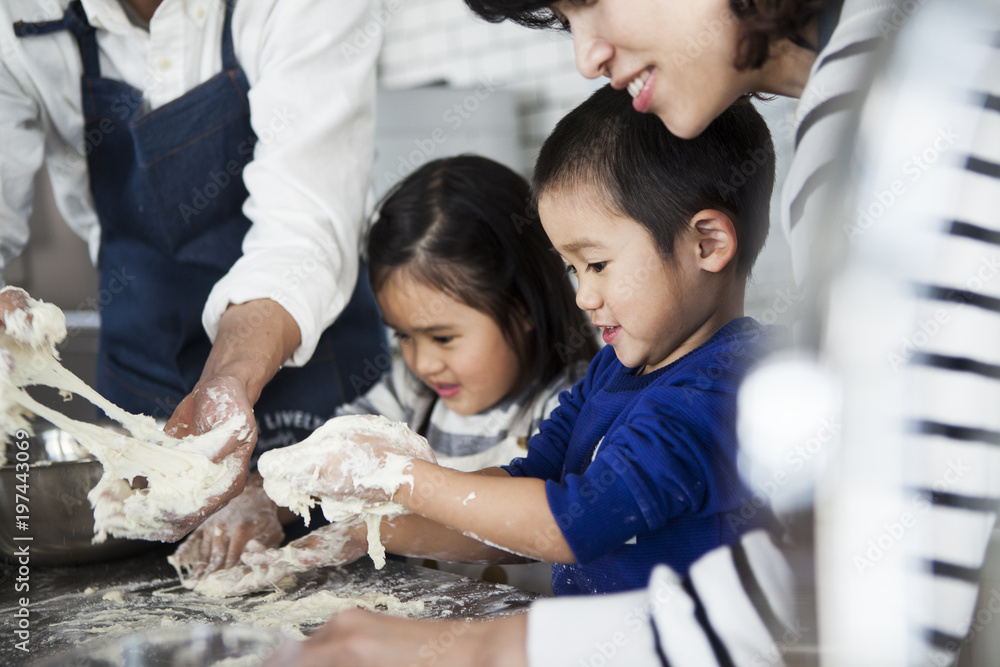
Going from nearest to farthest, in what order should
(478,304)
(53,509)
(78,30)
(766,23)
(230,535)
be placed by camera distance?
(766,23) → (53,509) → (230,535) → (78,30) → (478,304)

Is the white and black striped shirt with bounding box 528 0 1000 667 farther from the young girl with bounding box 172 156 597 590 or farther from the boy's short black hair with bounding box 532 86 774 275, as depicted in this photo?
the young girl with bounding box 172 156 597 590

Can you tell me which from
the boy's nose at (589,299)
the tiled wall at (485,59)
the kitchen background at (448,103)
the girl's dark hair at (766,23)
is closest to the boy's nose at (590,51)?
the girl's dark hair at (766,23)

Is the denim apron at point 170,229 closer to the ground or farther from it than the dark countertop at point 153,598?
farther from it

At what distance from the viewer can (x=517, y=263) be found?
1427 millimetres

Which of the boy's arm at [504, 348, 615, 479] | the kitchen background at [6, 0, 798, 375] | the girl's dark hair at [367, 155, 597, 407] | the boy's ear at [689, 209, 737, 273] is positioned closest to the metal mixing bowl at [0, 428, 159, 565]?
the boy's arm at [504, 348, 615, 479]

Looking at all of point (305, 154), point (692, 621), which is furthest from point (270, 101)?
point (692, 621)

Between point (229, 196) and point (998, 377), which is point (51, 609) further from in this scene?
point (998, 377)

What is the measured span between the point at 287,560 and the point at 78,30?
0.83 meters

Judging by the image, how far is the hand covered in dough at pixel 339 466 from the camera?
0.75 m

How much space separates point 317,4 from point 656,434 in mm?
852

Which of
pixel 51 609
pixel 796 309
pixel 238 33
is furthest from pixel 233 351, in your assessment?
pixel 796 309

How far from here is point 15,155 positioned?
122cm

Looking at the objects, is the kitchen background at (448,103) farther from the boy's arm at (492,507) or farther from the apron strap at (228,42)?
the boy's arm at (492,507)

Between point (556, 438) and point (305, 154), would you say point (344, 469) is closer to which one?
point (556, 438)
